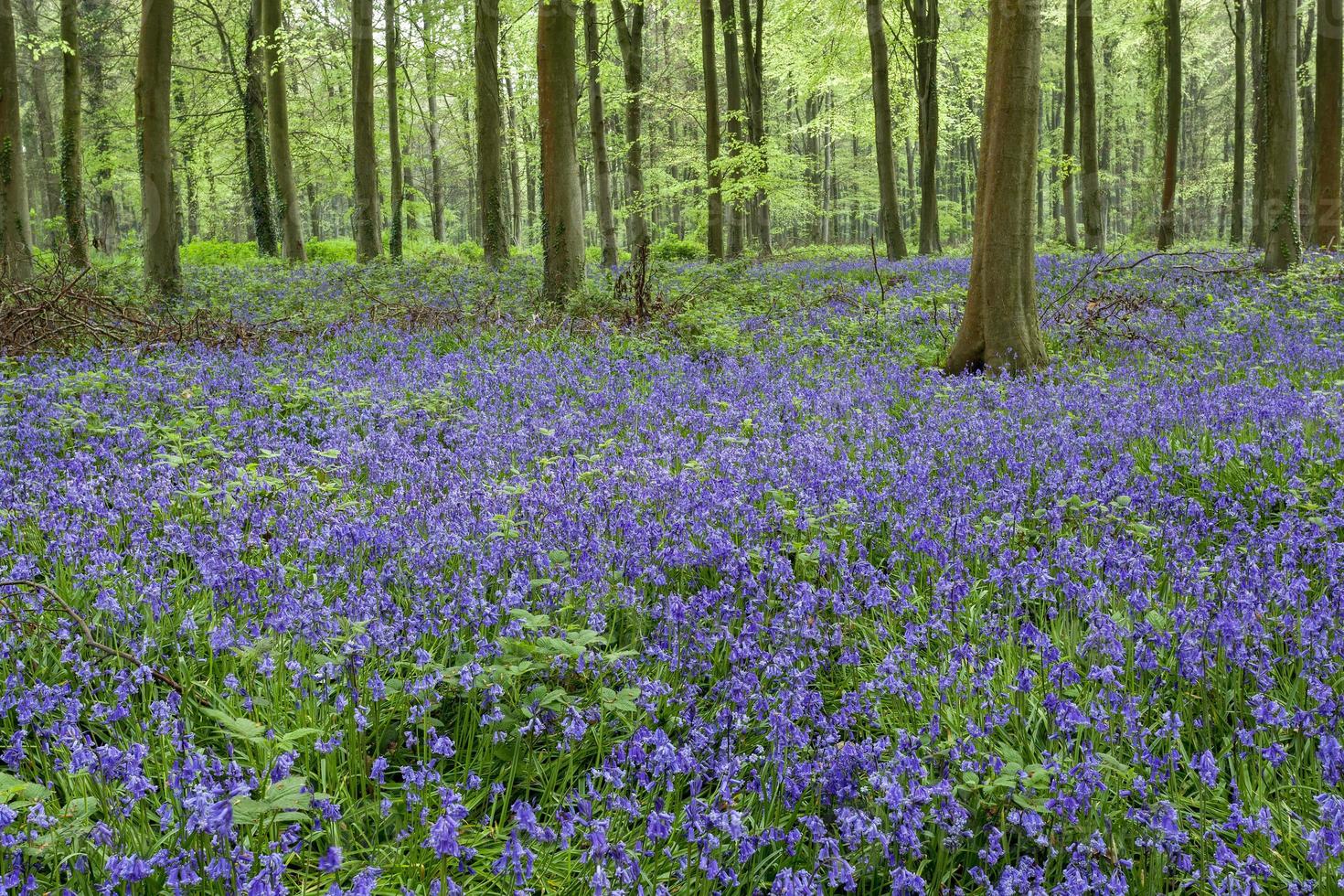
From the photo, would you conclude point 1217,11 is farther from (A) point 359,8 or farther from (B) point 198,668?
(B) point 198,668

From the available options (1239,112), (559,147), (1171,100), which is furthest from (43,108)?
(1239,112)

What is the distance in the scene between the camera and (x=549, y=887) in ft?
6.74

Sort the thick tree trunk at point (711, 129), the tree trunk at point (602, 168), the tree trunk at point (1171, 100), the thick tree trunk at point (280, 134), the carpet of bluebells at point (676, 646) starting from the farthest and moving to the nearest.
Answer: the thick tree trunk at point (711, 129) < the thick tree trunk at point (280, 134) < the tree trunk at point (1171, 100) < the tree trunk at point (602, 168) < the carpet of bluebells at point (676, 646)

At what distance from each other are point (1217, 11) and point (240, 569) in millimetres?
48290

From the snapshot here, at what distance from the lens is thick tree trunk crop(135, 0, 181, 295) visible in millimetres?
12359

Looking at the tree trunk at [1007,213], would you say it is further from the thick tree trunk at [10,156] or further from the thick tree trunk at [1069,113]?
the thick tree trunk at [1069,113]

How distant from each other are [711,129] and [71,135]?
43.8 feet

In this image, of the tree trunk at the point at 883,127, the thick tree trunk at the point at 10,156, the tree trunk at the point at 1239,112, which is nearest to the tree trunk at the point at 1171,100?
the tree trunk at the point at 1239,112

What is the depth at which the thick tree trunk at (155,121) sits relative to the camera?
487 inches

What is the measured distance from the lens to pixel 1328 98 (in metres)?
13.6

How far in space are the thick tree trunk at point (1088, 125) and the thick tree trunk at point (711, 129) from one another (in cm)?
810

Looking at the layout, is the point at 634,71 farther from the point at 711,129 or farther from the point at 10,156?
the point at 10,156

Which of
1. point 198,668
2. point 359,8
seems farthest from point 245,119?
point 198,668

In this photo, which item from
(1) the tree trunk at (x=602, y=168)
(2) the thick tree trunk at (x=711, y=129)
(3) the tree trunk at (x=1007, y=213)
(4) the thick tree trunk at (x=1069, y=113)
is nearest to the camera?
(3) the tree trunk at (x=1007, y=213)
